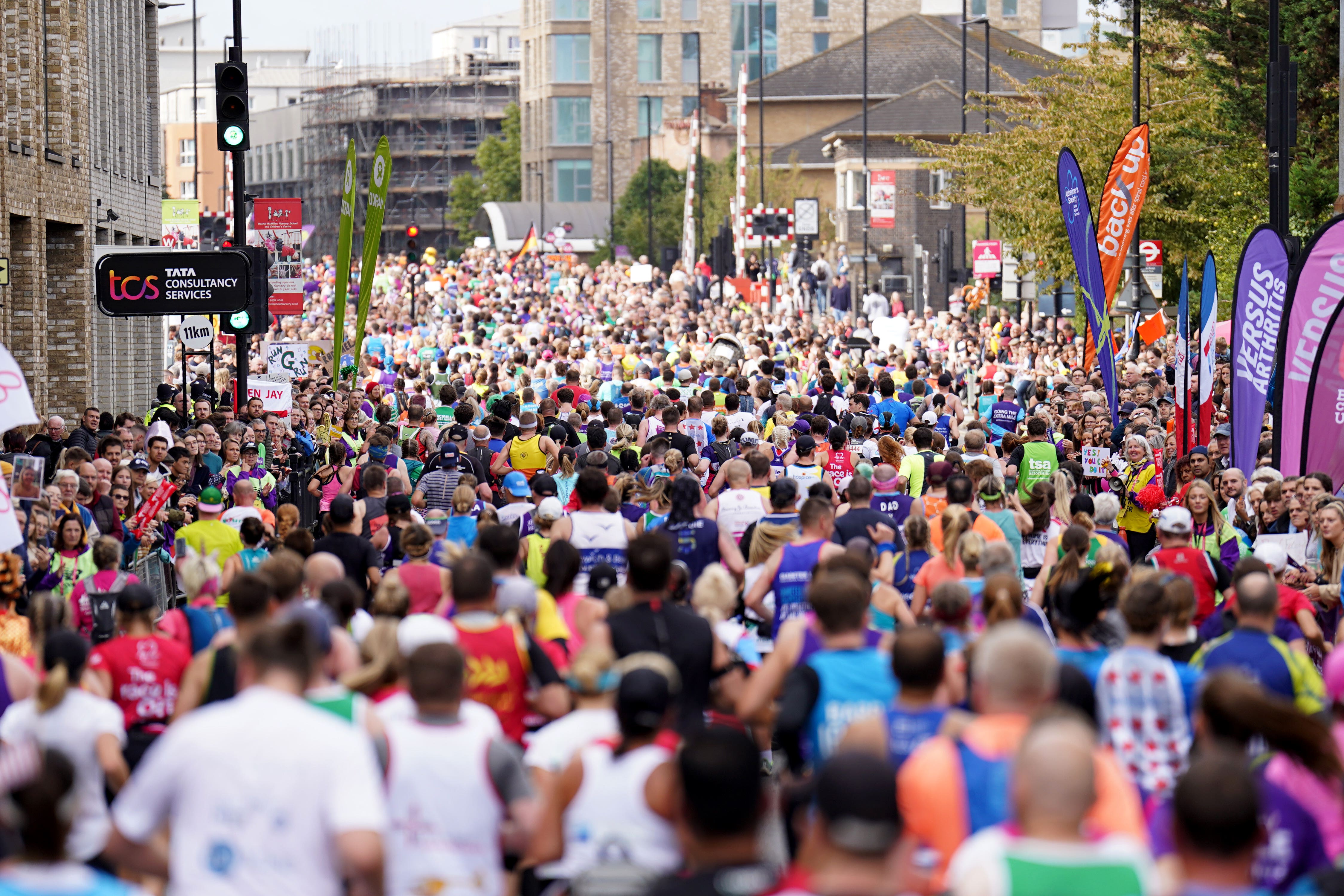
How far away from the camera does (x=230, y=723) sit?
4852mm

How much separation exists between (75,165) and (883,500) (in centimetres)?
1752

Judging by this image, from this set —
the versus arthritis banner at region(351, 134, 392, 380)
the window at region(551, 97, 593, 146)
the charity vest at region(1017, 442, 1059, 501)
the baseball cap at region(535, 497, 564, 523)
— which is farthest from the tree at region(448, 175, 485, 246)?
A: the baseball cap at region(535, 497, 564, 523)

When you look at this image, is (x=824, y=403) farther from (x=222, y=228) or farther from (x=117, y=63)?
(x=222, y=228)

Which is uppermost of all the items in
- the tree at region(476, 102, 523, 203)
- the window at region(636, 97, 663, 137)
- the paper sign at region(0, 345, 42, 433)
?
the window at region(636, 97, 663, 137)

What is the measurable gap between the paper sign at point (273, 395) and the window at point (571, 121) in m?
102

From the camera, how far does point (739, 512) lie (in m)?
11.5

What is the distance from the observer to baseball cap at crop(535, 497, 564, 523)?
405 inches

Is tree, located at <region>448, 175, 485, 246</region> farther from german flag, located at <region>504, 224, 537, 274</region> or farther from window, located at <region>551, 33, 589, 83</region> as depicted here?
german flag, located at <region>504, 224, 537, 274</region>

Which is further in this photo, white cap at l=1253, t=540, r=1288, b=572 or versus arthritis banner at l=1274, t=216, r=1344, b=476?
versus arthritis banner at l=1274, t=216, r=1344, b=476

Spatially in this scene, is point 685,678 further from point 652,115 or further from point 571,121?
point 652,115

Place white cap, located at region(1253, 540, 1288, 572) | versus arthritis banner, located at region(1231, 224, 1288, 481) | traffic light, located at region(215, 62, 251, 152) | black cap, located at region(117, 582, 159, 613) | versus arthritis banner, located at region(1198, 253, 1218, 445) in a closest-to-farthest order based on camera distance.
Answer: black cap, located at region(117, 582, 159, 613), white cap, located at region(1253, 540, 1288, 572), versus arthritis banner, located at region(1231, 224, 1288, 481), versus arthritis banner, located at region(1198, 253, 1218, 445), traffic light, located at region(215, 62, 251, 152)

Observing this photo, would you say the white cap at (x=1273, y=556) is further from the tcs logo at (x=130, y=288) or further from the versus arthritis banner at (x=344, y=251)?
the versus arthritis banner at (x=344, y=251)

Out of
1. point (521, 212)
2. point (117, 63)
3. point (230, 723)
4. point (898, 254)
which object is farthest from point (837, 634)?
point (521, 212)

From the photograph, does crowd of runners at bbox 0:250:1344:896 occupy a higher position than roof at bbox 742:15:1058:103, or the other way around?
roof at bbox 742:15:1058:103
